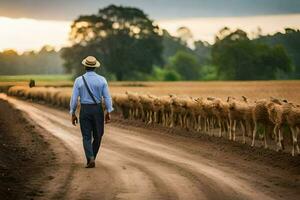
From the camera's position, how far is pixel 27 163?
1325cm

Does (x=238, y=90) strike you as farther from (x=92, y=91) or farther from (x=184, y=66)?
(x=184, y=66)

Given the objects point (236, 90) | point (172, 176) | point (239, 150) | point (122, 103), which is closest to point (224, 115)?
point (239, 150)

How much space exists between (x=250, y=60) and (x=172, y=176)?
83.0m

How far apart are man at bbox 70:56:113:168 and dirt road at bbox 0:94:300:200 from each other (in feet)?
2.01

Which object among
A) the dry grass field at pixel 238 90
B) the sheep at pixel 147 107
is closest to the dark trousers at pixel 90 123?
the sheep at pixel 147 107

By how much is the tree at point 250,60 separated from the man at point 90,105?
80.7m

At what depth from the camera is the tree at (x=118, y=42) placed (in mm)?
86688

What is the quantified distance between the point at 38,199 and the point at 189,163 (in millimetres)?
4768

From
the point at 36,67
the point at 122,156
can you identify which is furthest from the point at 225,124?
the point at 36,67

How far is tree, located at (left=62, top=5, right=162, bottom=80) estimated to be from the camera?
3413 inches

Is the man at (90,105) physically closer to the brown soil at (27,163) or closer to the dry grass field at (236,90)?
the brown soil at (27,163)

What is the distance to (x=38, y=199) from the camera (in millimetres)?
8945

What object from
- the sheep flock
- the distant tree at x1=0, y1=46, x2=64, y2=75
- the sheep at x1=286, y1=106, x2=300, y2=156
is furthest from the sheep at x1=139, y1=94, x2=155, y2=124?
the distant tree at x1=0, y1=46, x2=64, y2=75

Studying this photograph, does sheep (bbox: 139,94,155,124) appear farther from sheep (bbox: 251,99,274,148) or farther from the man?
the man
